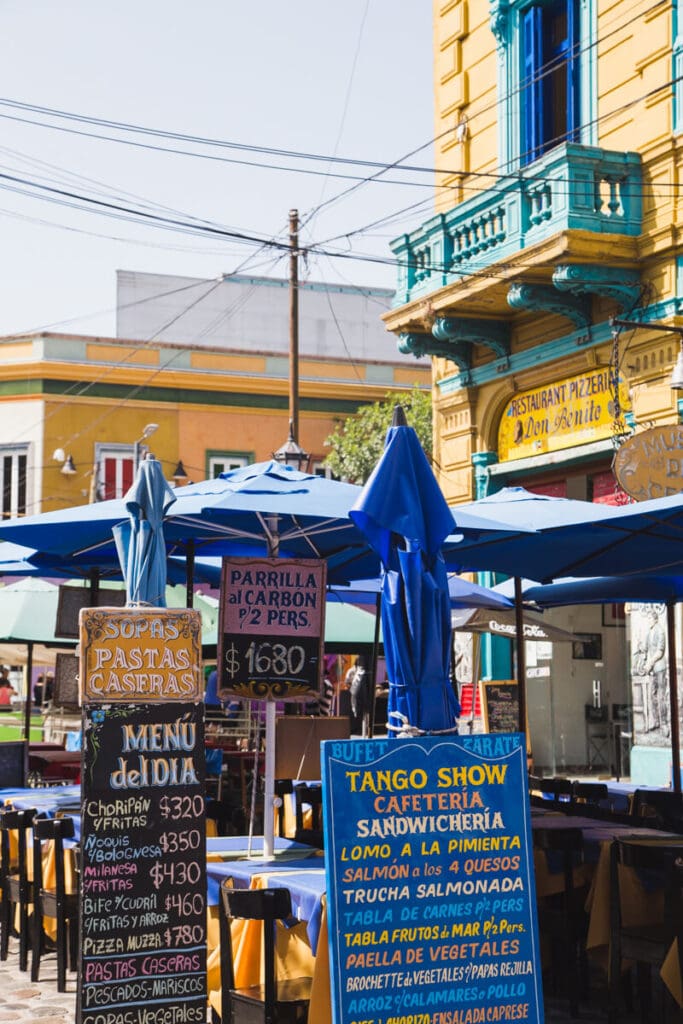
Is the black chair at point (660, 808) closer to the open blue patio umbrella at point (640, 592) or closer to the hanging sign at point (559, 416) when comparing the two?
the open blue patio umbrella at point (640, 592)

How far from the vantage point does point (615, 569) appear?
37.5 feet

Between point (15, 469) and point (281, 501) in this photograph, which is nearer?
point (281, 501)

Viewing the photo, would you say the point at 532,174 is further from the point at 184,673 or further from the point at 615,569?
the point at 184,673

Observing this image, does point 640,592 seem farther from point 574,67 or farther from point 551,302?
point 574,67

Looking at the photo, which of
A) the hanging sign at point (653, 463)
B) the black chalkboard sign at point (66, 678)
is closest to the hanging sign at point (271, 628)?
the hanging sign at point (653, 463)

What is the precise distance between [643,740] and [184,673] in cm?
1036

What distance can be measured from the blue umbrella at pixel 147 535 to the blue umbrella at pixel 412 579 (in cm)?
179

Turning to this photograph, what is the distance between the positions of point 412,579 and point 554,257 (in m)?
10.1

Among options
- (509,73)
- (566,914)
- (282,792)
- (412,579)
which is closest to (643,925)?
(566,914)

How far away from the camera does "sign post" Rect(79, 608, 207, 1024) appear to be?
6766 mm

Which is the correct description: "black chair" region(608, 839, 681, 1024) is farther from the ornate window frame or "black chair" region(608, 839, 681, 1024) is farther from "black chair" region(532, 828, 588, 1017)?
the ornate window frame

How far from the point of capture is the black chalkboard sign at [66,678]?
1405 cm

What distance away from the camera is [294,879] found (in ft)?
23.1

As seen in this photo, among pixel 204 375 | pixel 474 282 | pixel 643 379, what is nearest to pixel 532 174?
pixel 474 282
